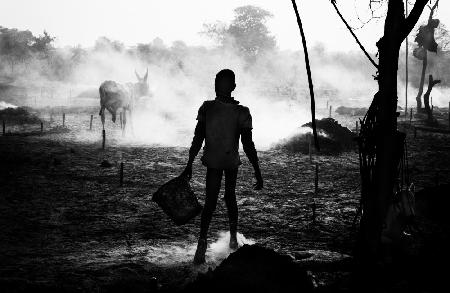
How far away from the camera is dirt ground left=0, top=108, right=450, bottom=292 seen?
4.01 meters

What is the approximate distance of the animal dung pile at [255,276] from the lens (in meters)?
3.10

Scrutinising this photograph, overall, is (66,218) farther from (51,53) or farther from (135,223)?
(51,53)

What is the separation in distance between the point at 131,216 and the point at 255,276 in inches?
132

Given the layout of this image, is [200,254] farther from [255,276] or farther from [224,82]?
[224,82]

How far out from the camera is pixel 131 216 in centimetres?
611

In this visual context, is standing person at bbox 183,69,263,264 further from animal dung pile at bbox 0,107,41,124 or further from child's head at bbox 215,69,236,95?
animal dung pile at bbox 0,107,41,124

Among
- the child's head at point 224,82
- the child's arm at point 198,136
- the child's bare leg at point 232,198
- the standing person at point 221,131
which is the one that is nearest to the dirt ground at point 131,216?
the child's bare leg at point 232,198

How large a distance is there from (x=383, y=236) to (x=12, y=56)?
56.0 meters

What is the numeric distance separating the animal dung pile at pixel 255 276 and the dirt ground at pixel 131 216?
446 millimetres

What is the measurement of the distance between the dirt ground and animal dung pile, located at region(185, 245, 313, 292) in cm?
45

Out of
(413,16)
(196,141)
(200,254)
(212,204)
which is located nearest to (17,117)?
(196,141)

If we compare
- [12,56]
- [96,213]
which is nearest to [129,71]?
[12,56]

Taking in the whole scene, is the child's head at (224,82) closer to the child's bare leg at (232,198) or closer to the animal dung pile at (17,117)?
the child's bare leg at (232,198)

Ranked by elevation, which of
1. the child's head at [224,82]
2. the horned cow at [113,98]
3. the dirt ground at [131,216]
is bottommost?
the dirt ground at [131,216]
